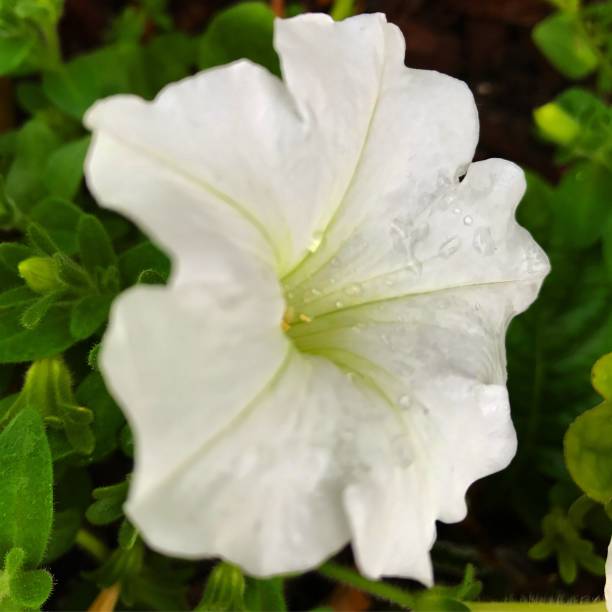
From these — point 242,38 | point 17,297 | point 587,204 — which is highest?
point 242,38

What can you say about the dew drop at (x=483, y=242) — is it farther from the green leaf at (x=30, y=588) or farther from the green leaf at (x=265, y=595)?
the green leaf at (x=30, y=588)

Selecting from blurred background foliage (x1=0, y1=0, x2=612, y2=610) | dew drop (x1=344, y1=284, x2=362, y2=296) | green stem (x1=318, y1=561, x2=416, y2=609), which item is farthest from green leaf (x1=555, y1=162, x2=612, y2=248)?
green stem (x1=318, y1=561, x2=416, y2=609)

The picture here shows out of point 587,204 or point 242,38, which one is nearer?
point 587,204

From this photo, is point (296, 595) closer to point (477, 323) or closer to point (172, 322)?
point (477, 323)

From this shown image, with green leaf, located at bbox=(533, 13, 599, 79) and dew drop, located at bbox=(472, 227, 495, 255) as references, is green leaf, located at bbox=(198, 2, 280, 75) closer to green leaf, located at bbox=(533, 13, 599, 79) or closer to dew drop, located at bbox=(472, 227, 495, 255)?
green leaf, located at bbox=(533, 13, 599, 79)

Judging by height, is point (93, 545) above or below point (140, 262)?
below

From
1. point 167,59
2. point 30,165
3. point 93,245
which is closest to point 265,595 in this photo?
point 93,245

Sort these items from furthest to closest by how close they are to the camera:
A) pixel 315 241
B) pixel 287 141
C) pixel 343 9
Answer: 1. pixel 343 9
2. pixel 315 241
3. pixel 287 141

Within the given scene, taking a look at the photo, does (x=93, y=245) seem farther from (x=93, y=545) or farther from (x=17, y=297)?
(x=93, y=545)
